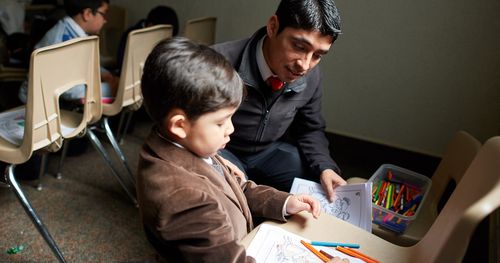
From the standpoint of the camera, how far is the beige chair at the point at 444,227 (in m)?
0.67

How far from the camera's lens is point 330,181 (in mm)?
1222

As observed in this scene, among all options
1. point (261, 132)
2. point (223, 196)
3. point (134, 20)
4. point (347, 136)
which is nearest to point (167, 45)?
point (223, 196)

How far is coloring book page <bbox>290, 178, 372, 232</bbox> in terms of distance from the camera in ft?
3.45

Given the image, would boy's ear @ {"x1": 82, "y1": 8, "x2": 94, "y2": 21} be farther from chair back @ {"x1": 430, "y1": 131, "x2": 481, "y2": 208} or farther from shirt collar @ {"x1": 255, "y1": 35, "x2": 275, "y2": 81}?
chair back @ {"x1": 430, "y1": 131, "x2": 481, "y2": 208}

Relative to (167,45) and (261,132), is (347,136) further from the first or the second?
(167,45)

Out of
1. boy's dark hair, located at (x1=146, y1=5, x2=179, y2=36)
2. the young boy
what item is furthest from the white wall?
the young boy

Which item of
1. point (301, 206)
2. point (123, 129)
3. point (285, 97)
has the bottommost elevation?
point (123, 129)

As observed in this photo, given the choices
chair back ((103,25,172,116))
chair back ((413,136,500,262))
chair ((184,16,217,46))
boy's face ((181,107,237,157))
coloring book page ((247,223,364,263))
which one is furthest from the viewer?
chair ((184,16,217,46))

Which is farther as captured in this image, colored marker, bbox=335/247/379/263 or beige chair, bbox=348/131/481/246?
beige chair, bbox=348/131/481/246

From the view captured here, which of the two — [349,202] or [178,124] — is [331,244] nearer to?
[349,202]

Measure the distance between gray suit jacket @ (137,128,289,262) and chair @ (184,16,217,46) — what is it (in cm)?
139

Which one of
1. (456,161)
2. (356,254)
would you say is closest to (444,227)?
(356,254)

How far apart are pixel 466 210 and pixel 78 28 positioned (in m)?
1.83

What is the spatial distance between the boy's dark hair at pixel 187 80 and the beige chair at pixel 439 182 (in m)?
0.74
